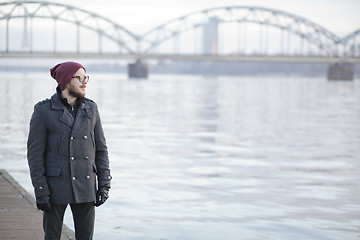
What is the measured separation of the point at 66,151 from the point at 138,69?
181472mm

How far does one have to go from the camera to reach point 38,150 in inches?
229

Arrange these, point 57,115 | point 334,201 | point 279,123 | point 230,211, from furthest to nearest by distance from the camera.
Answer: point 279,123 → point 334,201 → point 230,211 → point 57,115

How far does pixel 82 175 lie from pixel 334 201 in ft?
23.2

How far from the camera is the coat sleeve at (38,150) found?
5.77 meters

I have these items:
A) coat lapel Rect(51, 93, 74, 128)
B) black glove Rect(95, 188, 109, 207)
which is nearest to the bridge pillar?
black glove Rect(95, 188, 109, 207)

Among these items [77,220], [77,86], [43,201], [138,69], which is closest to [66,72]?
[77,86]

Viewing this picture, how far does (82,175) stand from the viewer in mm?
5918

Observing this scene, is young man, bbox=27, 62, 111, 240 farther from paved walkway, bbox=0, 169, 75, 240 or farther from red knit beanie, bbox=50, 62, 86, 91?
paved walkway, bbox=0, 169, 75, 240

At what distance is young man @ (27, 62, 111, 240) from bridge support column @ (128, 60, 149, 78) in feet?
595

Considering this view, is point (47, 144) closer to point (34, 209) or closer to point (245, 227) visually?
point (34, 209)

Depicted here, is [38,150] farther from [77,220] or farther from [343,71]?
[343,71]

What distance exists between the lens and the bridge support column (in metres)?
187

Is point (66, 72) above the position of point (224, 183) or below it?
above

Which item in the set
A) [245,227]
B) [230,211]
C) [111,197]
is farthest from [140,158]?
[245,227]
